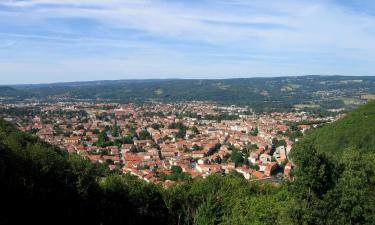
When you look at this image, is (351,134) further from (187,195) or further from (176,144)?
(176,144)


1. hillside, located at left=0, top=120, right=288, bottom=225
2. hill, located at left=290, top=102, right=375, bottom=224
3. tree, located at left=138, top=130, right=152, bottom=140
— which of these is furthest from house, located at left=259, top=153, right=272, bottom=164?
hill, located at left=290, top=102, right=375, bottom=224

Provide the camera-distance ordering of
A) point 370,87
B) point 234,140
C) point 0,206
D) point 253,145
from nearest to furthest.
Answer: point 0,206 < point 253,145 < point 234,140 < point 370,87

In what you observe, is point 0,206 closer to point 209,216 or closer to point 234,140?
point 209,216

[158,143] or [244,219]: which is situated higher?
[244,219]

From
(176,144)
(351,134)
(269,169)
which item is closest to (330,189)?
(351,134)

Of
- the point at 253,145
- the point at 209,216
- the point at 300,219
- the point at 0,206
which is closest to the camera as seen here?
the point at 300,219

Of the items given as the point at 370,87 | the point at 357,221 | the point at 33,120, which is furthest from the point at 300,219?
the point at 370,87

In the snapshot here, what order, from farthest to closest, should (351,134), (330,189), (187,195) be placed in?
(351,134), (187,195), (330,189)
